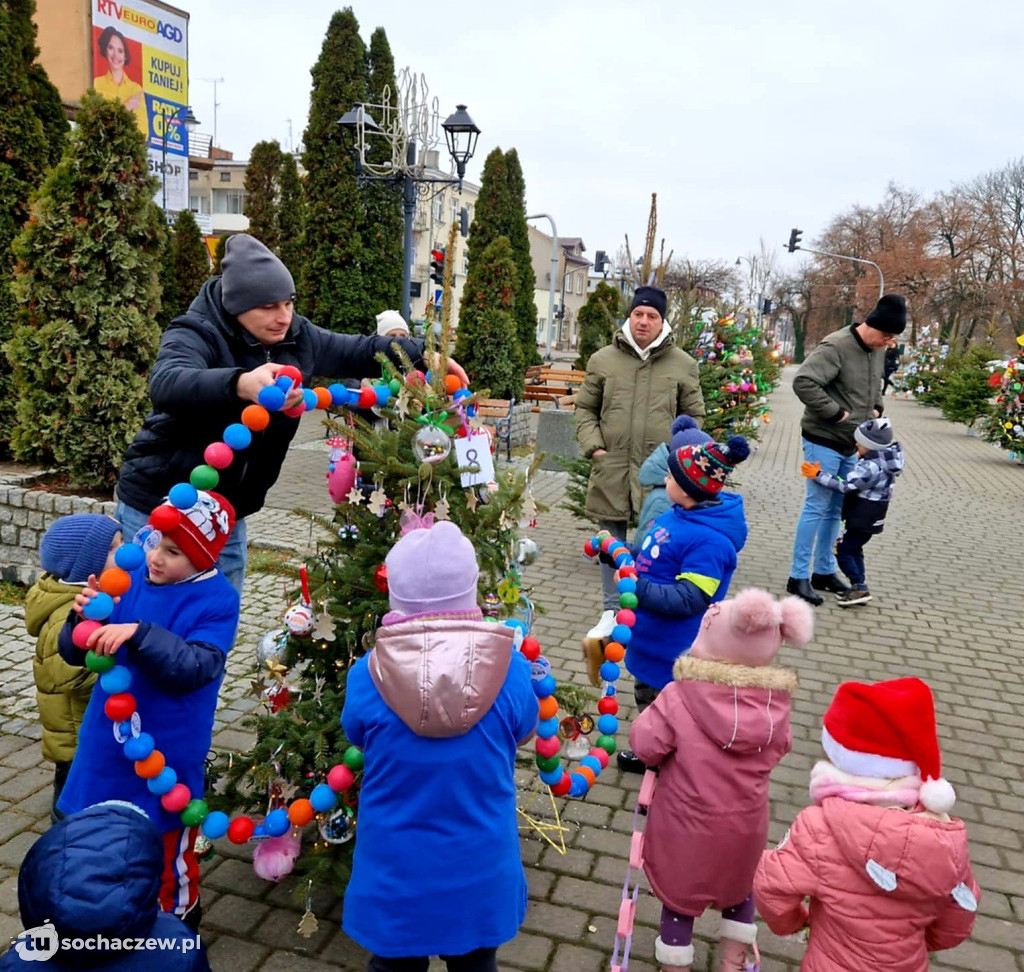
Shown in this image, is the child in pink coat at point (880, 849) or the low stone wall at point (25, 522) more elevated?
the child in pink coat at point (880, 849)

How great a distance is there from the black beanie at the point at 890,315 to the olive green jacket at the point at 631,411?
1862mm

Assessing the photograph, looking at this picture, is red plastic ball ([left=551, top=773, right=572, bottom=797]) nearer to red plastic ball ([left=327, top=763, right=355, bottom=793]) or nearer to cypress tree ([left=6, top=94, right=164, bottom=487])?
red plastic ball ([left=327, top=763, right=355, bottom=793])

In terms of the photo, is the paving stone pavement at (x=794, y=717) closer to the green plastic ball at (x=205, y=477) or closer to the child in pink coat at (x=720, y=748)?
the child in pink coat at (x=720, y=748)

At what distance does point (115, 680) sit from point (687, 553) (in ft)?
6.98

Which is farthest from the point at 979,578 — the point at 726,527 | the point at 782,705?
the point at 782,705

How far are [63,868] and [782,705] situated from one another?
6.47 ft

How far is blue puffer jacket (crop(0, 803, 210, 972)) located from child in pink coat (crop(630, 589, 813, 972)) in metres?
1.50

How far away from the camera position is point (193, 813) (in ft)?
8.68

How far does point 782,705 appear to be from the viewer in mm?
2650

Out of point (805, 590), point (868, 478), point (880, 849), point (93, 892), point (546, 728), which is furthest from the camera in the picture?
point (805, 590)

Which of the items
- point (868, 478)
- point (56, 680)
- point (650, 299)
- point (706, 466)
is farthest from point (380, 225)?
point (56, 680)

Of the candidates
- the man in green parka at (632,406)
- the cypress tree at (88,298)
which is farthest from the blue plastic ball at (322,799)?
the cypress tree at (88,298)

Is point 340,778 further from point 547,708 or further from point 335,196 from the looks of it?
point 335,196

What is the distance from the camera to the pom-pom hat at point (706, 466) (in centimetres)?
345
